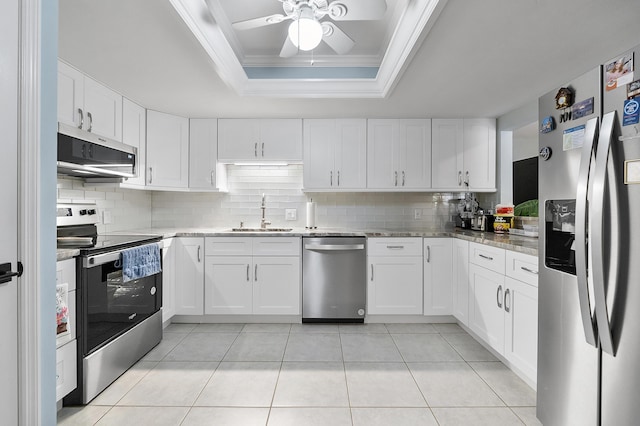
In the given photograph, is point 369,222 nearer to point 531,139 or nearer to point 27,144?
point 531,139

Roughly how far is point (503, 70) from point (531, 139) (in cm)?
138

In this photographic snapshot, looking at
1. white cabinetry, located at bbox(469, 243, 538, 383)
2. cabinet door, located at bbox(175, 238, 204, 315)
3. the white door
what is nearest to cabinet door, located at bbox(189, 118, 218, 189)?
cabinet door, located at bbox(175, 238, 204, 315)

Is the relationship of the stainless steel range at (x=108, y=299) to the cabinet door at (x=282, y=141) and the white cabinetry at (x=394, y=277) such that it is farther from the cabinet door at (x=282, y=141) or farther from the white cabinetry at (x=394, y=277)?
the white cabinetry at (x=394, y=277)

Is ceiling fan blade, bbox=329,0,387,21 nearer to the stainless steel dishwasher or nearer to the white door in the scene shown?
the white door

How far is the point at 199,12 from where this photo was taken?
1.80 meters

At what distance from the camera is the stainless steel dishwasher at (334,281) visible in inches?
126

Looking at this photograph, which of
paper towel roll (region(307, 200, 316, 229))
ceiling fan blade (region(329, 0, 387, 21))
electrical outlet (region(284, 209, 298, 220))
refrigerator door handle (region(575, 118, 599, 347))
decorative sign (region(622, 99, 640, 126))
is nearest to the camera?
decorative sign (region(622, 99, 640, 126))

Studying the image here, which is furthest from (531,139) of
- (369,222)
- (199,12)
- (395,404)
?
(199,12)

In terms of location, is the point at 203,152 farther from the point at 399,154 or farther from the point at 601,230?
the point at 601,230

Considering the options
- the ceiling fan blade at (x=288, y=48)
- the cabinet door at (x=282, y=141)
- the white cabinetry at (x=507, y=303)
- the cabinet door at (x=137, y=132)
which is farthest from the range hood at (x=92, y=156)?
the white cabinetry at (x=507, y=303)

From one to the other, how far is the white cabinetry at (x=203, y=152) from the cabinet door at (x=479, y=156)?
2728 mm

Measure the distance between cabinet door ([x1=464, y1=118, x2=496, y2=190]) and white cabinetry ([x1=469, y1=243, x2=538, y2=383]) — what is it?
1029mm

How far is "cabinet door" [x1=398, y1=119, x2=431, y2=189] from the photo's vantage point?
3502 mm

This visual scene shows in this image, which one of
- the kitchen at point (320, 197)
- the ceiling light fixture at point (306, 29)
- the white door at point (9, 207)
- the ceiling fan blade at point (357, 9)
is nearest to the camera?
the white door at point (9, 207)
